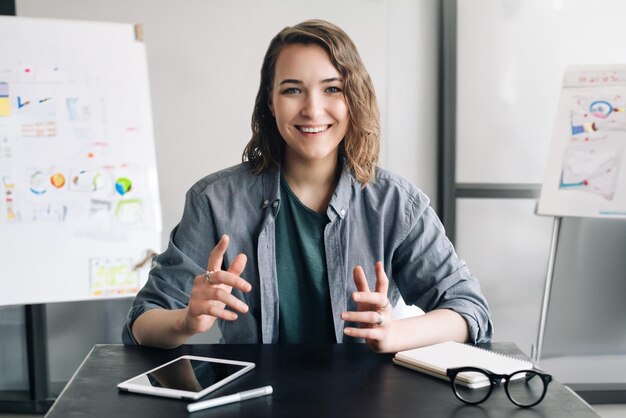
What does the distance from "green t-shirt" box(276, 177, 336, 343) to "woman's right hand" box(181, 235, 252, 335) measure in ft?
0.95

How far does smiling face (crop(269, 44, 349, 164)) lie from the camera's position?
1525 mm

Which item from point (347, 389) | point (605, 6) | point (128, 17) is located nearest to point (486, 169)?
point (605, 6)

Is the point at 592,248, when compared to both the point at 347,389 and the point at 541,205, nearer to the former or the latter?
the point at 541,205

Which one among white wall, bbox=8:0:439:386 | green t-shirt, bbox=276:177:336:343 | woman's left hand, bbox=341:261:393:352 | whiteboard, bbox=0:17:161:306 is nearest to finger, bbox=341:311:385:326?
woman's left hand, bbox=341:261:393:352

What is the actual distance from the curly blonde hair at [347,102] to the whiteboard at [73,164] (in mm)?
1210

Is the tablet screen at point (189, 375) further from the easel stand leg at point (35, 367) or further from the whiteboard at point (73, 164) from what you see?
the easel stand leg at point (35, 367)

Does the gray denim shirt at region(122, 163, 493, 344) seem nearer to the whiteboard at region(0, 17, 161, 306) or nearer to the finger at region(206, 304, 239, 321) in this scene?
the finger at region(206, 304, 239, 321)

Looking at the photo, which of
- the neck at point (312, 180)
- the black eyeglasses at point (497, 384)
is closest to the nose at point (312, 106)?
the neck at point (312, 180)

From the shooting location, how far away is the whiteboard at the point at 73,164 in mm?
2676

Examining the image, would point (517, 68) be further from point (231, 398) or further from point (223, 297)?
point (231, 398)

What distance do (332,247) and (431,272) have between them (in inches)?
8.7

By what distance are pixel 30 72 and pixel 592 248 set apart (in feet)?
8.07

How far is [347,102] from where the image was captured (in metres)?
1.56

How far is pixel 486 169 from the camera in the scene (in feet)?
10.5
